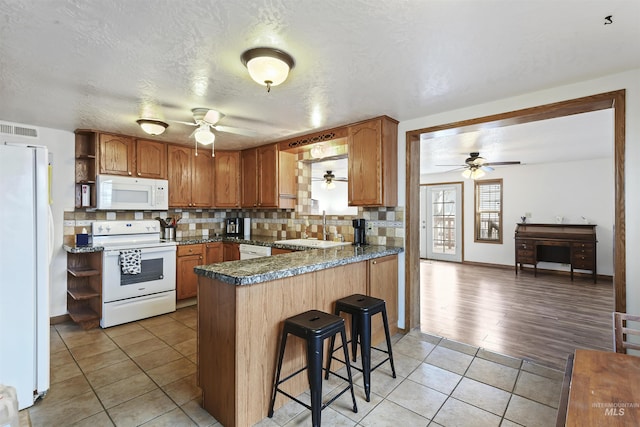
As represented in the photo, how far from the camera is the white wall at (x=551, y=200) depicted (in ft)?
19.0

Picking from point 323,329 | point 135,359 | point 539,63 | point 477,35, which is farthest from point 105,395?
point 539,63

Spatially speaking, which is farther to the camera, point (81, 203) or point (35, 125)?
point (81, 203)

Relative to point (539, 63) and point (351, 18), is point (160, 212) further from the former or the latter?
point (539, 63)

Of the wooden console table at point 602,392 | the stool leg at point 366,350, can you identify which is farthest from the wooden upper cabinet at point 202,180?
the wooden console table at point 602,392

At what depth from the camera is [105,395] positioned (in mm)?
2174

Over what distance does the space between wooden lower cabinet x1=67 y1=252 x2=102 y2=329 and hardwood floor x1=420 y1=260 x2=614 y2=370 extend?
3.70 meters

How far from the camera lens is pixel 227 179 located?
4.93 metres

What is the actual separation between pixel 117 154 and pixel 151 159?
41cm

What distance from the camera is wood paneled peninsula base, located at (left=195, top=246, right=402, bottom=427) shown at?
1.80m

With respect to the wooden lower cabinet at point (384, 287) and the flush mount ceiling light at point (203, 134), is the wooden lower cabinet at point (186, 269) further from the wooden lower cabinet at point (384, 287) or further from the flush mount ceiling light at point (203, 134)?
the wooden lower cabinet at point (384, 287)

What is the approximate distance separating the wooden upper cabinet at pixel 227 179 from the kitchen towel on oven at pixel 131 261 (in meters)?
1.47

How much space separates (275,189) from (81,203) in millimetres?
2390

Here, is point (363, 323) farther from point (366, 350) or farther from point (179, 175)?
point (179, 175)

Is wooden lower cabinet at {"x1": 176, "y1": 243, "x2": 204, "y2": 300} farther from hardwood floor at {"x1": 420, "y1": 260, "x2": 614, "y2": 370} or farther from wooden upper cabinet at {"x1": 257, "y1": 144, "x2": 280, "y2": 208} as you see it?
hardwood floor at {"x1": 420, "y1": 260, "x2": 614, "y2": 370}
